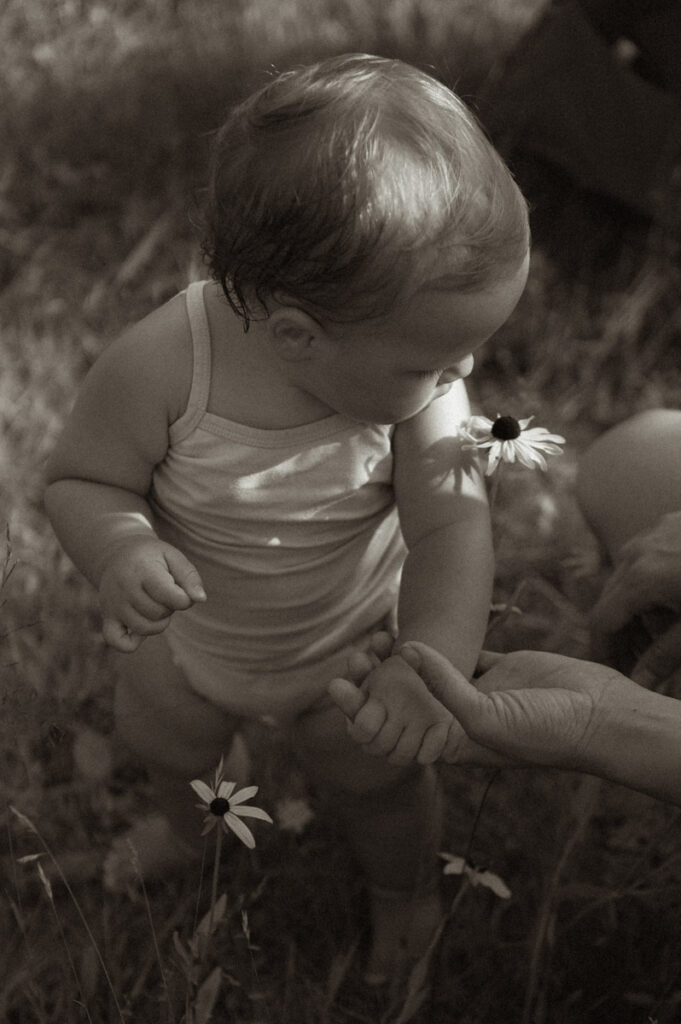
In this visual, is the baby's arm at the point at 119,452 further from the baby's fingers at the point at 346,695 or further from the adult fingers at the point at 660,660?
the adult fingers at the point at 660,660

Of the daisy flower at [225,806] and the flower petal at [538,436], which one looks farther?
the flower petal at [538,436]

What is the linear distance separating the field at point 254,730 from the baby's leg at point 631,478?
0.71ft

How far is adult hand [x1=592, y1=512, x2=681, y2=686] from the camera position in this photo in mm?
1346

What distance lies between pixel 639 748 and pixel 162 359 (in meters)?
0.61

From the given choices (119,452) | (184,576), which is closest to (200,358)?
(119,452)

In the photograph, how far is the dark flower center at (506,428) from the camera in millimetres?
1272

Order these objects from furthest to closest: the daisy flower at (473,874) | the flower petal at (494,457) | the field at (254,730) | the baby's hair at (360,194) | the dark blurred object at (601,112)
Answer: the dark blurred object at (601,112)
the field at (254,730)
the daisy flower at (473,874)
the flower petal at (494,457)
the baby's hair at (360,194)

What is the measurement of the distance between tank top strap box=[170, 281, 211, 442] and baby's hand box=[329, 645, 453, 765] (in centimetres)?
32

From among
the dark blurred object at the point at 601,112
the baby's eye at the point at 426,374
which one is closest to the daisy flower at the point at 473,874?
the baby's eye at the point at 426,374

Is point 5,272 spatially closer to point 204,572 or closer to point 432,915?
point 204,572

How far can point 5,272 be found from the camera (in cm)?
Result: 243

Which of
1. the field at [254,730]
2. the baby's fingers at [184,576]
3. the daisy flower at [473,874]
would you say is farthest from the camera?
the field at [254,730]

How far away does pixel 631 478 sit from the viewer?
5.22ft

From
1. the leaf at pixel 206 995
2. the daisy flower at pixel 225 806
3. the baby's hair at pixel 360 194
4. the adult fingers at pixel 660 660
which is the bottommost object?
the leaf at pixel 206 995
